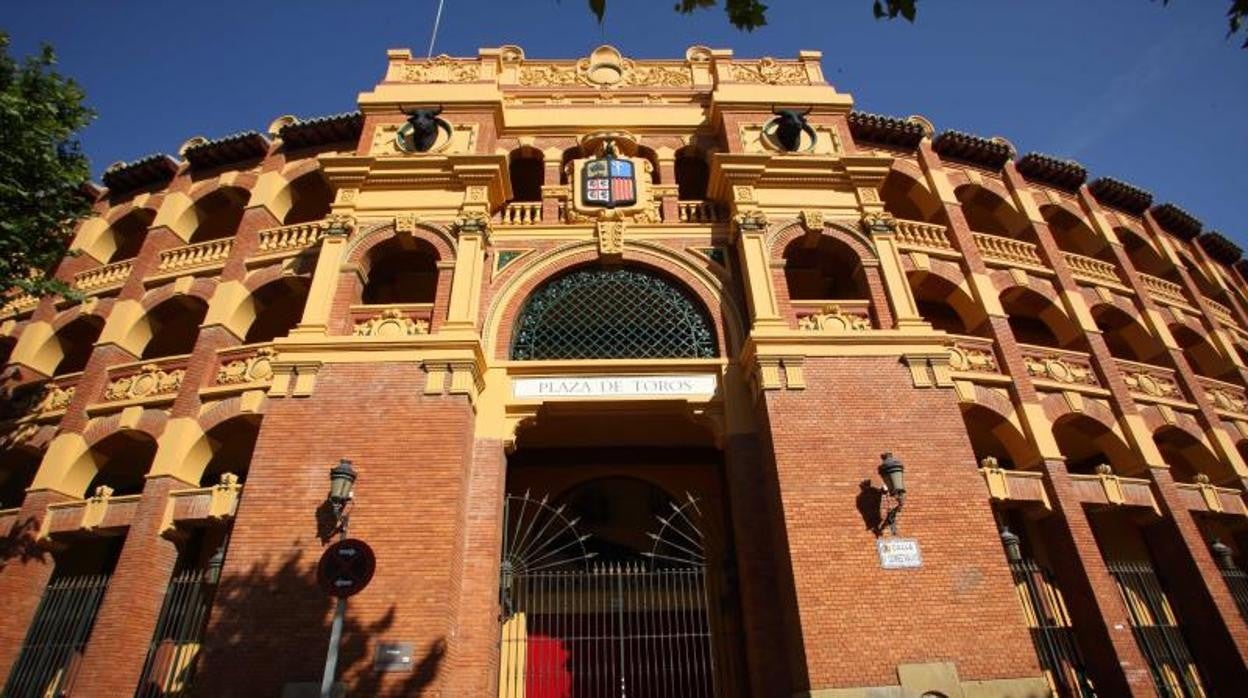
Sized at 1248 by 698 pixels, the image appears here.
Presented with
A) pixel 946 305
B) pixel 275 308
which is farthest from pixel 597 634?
pixel 946 305

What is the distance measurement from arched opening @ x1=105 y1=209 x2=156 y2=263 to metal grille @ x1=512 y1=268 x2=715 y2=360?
12.6 m

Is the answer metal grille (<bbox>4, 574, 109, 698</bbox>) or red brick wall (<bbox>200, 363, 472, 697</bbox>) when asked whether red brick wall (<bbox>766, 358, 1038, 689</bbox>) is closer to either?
red brick wall (<bbox>200, 363, 472, 697</bbox>)

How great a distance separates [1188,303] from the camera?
1841 cm

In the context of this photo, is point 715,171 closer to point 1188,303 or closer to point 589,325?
point 589,325

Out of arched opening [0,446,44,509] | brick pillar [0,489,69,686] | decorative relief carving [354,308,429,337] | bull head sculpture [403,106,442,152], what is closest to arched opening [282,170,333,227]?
bull head sculpture [403,106,442,152]

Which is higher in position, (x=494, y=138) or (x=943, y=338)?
(x=494, y=138)

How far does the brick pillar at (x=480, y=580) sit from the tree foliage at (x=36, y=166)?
8.82 m

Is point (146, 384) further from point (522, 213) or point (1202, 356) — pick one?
point (1202, 356)

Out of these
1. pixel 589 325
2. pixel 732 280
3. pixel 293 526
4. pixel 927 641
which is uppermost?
pixel 732 280

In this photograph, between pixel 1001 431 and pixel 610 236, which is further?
pixel 1001 431

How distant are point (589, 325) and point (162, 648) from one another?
8.88m

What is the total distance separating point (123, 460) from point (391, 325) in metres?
8.88

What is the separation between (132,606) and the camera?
1127 centimetres

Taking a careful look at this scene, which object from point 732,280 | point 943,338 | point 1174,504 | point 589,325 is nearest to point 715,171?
point 732,280
